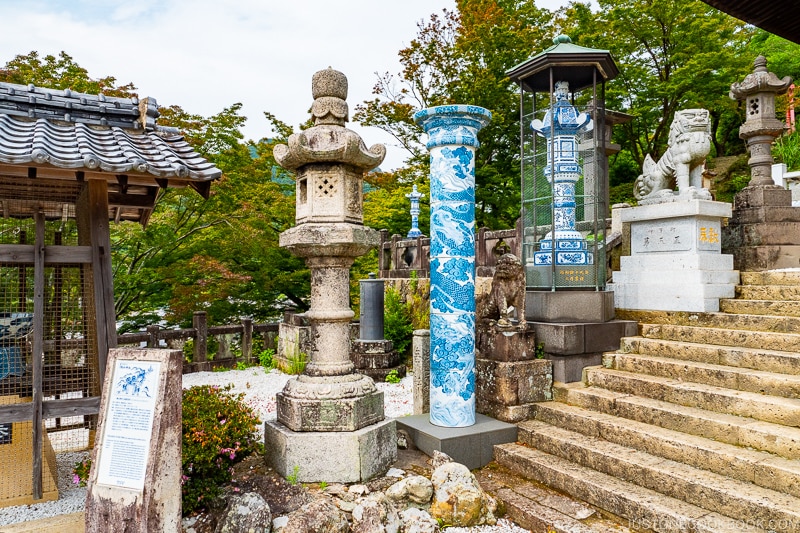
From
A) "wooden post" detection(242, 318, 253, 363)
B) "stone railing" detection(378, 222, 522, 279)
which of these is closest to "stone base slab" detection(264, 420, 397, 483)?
"stone railing" detection(378, 222, 522, 279)

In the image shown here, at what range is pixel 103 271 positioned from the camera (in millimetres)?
4234

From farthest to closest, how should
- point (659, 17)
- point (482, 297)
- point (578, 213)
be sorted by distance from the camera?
point (659, 17), point (578, 213), point (482, 297)

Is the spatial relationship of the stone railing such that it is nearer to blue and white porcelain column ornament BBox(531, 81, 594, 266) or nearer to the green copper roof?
blue and white porcelain column ornament BBox(531, 81, 594, 266)

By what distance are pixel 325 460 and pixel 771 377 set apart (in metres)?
4.04

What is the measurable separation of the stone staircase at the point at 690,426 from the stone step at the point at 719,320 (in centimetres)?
1

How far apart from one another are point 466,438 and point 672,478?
184 centimetres

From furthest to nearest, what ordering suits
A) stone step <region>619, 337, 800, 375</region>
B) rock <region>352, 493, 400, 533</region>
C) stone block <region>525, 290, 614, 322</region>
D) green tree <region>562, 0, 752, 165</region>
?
green tree <region>562, 0, 752, 165</region>
stone block <region>525, 290, 614, 322</region>
stone step <region>619, 337, 800, 375</region>
rock <region>352, 493, 400, 533</region>

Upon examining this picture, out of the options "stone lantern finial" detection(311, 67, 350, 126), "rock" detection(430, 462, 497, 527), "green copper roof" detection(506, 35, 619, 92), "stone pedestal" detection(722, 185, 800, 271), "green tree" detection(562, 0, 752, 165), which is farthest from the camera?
"green tree" detection(562, 0, 752, 165)

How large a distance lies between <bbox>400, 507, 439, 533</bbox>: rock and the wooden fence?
8.14 metres

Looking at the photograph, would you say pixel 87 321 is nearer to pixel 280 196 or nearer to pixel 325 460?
pixel 325 460

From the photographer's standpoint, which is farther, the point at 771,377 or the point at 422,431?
the point at 422,431

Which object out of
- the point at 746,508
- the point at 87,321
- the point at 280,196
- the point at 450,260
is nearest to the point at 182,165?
the point at 87,321

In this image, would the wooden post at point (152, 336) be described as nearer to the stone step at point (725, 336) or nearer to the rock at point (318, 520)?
the rock at point (318, 520)

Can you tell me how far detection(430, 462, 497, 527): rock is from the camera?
3887mm
